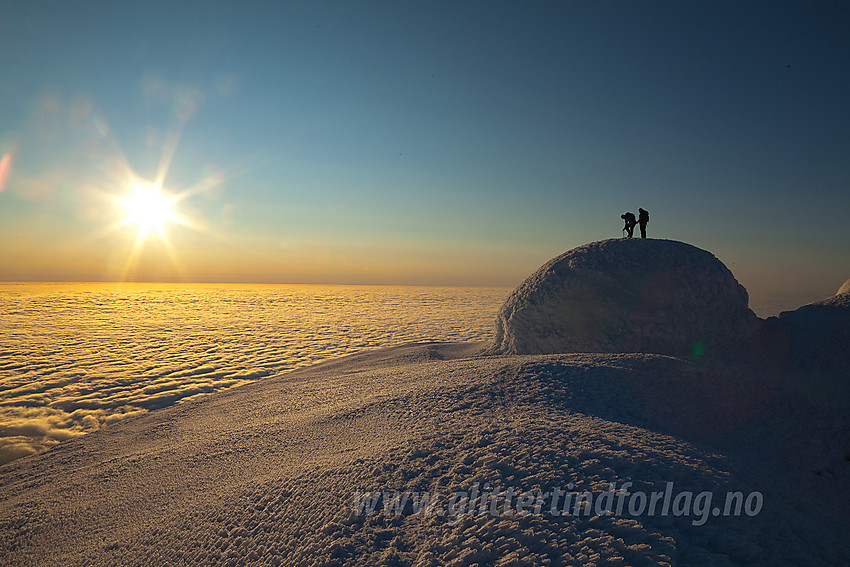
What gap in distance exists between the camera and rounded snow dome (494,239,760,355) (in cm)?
681

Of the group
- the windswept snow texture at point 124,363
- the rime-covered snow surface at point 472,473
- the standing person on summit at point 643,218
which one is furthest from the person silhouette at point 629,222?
the windswept snow texture at point 124,363

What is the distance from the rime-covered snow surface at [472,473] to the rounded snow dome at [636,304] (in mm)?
1653

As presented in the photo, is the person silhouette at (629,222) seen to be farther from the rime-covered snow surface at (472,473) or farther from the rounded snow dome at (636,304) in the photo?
the rime-covered snow surface at (472,473)

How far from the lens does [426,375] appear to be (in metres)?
5.59

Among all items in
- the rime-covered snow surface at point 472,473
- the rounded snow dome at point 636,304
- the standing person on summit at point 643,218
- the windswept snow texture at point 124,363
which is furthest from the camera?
the standing person on summit at point 643,218

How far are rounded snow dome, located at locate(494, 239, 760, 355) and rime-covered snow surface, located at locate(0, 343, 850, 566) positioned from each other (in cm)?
165

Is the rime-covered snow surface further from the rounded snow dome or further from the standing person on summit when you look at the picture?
the standing person on summit

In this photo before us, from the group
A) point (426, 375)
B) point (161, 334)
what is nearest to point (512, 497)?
point (426, 375)

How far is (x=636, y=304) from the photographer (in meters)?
6.96

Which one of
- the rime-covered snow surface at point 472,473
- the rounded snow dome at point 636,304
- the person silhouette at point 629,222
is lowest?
the rime-covered snow surface at point 472,473

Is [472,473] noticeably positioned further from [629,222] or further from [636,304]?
[629,222]

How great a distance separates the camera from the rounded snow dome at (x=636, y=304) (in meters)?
6.81

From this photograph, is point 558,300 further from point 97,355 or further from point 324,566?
point 97,355

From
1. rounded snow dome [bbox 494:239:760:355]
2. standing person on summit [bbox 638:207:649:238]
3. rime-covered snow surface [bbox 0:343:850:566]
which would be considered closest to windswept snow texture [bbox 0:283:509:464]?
rime-covered snow surface [bbox 0:343:850:566]
